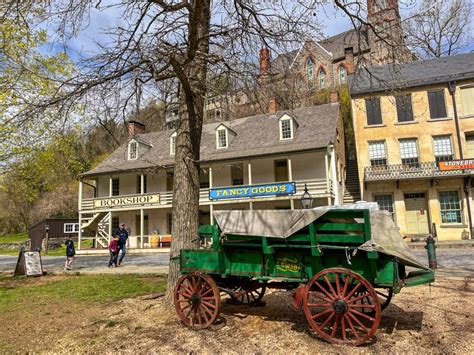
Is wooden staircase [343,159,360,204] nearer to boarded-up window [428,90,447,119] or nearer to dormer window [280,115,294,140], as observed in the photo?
dormer window [280,115,294,140]

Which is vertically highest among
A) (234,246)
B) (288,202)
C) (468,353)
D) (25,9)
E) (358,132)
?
(358,132)

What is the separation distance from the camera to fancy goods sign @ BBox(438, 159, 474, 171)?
20.2m

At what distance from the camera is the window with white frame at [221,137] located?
85.6 feet

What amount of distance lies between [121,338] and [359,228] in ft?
11.8

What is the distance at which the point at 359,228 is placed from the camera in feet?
14.7

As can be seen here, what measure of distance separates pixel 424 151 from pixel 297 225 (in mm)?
20931

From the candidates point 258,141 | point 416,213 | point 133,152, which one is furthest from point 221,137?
Result: point 416,213

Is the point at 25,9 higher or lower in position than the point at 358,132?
lower

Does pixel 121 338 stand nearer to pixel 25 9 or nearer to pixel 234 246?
pixel 234 246

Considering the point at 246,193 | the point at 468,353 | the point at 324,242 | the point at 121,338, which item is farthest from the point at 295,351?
the point at 246,193

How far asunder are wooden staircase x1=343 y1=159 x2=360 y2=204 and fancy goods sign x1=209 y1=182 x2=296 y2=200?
5.26 metres

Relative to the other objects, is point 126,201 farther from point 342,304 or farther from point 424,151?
point 342,304

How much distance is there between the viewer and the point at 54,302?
7840mm

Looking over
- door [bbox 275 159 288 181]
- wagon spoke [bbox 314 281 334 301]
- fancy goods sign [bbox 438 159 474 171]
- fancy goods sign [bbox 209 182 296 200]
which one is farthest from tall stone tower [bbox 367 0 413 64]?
door [bbox 275 159 288 181]
